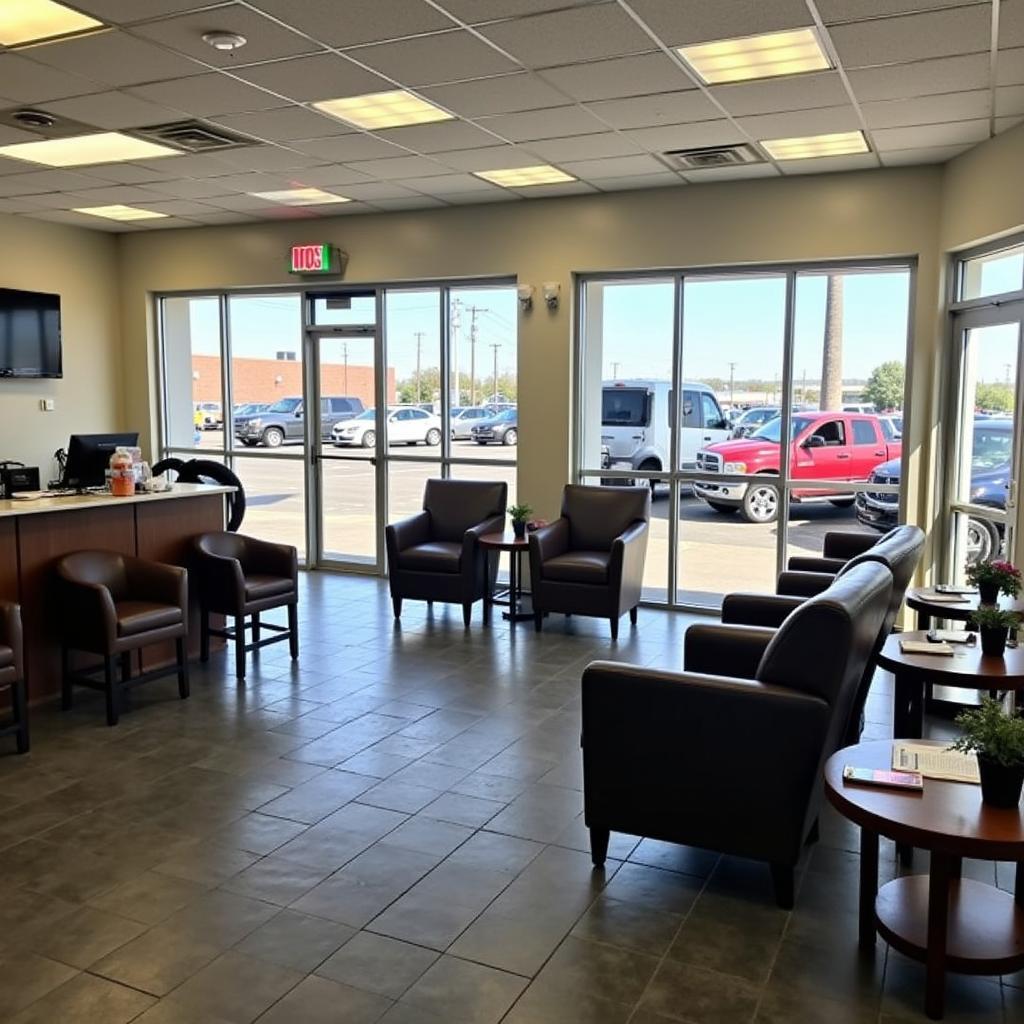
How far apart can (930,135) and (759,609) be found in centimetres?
301

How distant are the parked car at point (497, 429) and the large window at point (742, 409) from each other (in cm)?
66

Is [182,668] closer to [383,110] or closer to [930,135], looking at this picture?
[383,110]

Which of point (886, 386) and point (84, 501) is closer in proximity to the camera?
point (84, 501)

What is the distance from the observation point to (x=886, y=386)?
6570mm

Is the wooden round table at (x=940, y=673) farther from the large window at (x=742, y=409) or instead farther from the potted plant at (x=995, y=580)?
the large window at (x=742, y=409)

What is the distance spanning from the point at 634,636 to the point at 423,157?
11.2 ft

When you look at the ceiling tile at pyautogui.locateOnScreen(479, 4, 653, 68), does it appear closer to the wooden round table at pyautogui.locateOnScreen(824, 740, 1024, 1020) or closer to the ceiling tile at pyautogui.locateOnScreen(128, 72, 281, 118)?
the ceiling tile at pyautogui.locateOnScreen(128, 72, 281, 118)

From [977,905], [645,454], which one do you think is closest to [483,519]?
[645,454]

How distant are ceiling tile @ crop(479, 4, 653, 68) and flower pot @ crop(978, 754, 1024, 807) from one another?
297cm

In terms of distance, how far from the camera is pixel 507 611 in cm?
707

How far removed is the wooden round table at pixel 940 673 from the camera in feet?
11.2

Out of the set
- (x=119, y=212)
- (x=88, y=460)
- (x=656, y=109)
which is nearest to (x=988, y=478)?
(x=656, y=109)

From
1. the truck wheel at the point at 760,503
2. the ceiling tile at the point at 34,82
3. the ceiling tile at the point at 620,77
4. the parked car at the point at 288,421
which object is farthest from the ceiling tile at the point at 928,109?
the parked car at the point at 288,421

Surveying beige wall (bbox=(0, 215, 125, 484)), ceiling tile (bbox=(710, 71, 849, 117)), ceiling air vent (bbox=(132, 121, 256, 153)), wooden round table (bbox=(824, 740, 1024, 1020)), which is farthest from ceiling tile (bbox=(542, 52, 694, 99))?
beige wall (bbox=(0, 215, 125, 484))
